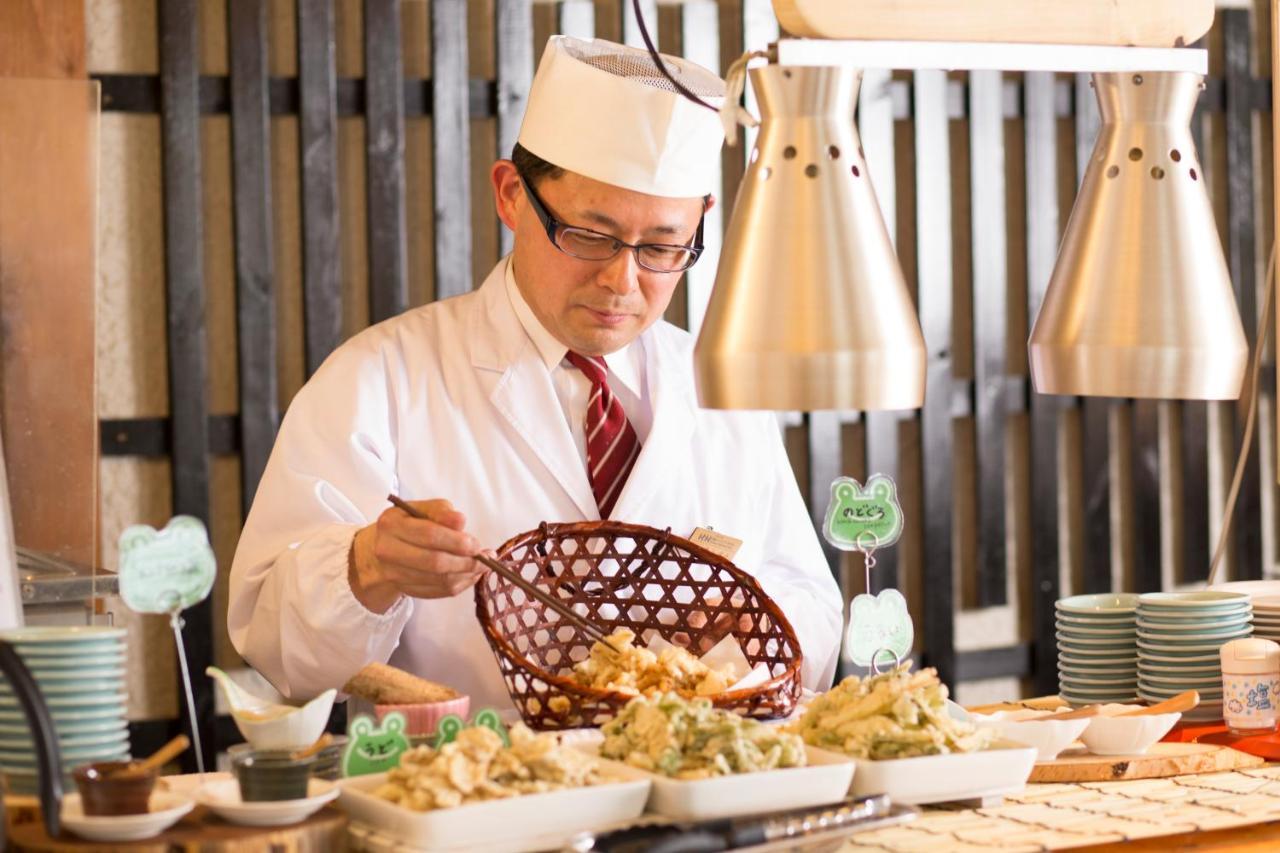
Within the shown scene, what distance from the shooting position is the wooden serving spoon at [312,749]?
4.93 ft

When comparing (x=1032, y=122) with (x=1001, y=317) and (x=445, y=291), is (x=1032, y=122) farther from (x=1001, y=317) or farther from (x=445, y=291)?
(x=445, y=291)

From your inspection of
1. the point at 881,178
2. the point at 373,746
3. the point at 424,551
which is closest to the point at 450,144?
the point at 881,178

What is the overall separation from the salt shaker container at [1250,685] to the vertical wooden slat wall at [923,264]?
6.84ft

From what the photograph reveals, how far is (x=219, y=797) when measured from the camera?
4.72ft

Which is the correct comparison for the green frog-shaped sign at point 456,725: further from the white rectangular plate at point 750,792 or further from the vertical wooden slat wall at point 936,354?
the vertical wooden slat wall at point 936,354

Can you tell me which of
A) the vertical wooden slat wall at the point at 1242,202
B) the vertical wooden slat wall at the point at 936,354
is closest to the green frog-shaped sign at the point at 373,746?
the vertical wooden slat wall at the point at 936,354

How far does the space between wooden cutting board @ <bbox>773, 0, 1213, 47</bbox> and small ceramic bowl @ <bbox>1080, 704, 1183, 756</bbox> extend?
2.75ft

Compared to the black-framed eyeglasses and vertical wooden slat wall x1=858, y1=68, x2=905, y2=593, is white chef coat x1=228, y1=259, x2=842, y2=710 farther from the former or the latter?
vertical wooden slat wall x1=858, y1=68, x2=905, y2=593

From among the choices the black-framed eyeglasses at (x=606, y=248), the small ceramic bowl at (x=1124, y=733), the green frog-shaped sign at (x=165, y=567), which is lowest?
the small ceramic bowl at (x=1124, y=733)

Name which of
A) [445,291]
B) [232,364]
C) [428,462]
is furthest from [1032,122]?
[428,462]

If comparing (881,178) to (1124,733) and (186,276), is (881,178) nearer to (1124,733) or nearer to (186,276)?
(186,276)

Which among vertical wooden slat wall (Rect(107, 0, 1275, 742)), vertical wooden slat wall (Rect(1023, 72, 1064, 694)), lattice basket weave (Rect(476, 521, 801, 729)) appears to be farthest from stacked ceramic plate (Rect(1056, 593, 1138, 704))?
vertical wooden slat wall (Rect(1023, 72, 1064, 694))

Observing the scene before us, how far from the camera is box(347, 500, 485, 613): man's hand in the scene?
6.28 ft

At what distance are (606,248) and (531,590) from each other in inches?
27.0
